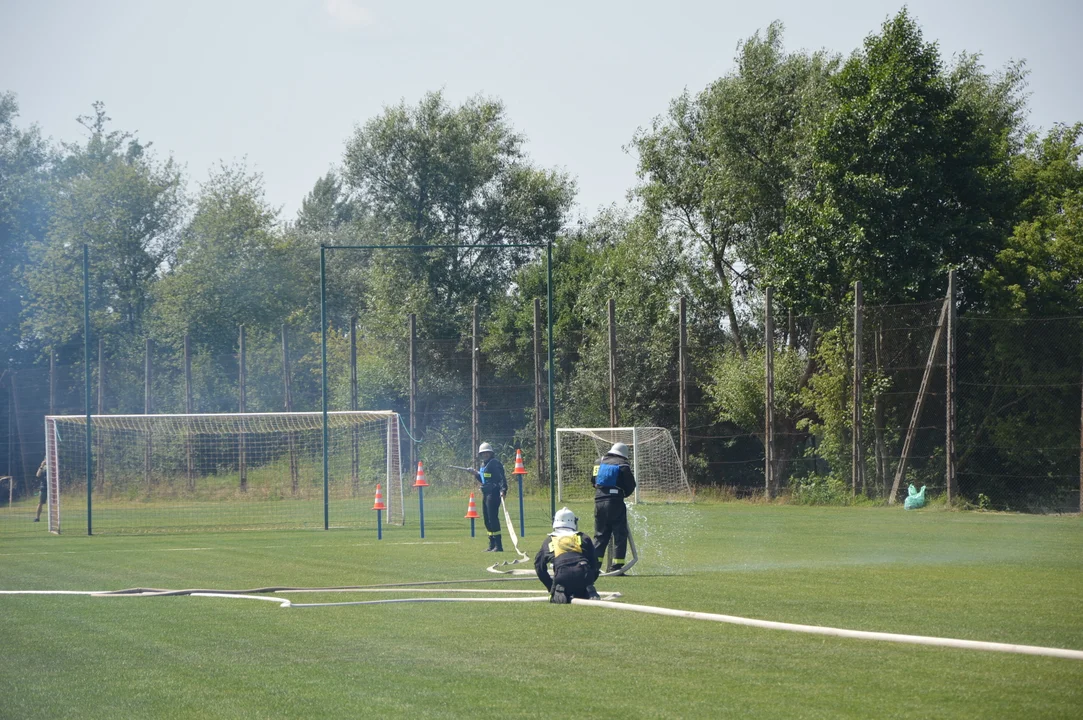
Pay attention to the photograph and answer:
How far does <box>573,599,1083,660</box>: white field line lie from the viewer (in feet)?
31.4

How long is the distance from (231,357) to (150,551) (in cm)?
2879

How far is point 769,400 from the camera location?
40562 millimetres

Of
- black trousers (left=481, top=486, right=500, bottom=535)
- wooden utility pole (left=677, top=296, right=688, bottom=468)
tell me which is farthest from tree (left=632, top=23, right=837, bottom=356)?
black trousers (left=481, top=486, right=500, bottom=535)

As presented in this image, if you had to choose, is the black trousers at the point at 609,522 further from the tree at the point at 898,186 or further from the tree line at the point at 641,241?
the tree at the point at 898,186

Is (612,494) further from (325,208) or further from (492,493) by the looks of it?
(325,208)

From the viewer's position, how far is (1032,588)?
1466cm

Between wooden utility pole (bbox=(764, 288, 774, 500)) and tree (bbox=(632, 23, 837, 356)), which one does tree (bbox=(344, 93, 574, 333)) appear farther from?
wooden utility pole (bbox=(764, 288, 774, 500))

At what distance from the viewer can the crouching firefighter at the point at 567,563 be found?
13.8m

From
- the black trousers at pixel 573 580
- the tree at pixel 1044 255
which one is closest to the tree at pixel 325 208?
the tree at pixel 1044 255

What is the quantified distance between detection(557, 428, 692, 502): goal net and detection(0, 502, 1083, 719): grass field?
56.8 feet

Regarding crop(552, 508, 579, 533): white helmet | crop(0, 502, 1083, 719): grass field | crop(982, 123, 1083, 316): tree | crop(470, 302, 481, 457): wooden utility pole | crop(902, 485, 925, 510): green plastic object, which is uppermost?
crop(982, 123, 1083, 316): tree

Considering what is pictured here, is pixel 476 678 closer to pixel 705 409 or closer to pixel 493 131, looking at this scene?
pixel 705 409

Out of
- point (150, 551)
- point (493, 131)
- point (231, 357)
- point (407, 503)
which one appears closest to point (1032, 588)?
point (150, 551)

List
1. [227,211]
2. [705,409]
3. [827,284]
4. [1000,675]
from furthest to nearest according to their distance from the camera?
[227,211], [705,409], [827,284], [1000,675]
